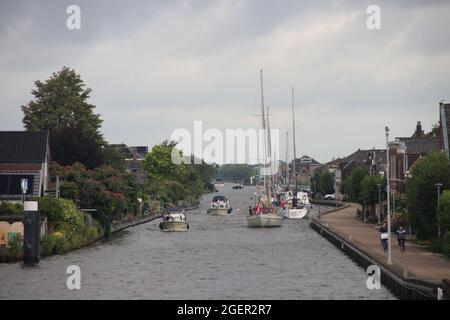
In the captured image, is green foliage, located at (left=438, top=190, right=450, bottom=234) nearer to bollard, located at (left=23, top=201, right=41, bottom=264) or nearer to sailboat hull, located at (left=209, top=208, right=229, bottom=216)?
bollard, located at (left=23, top=201, right=41, bottom=264)

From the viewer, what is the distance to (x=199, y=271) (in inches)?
2630

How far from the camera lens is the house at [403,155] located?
95.9 metres

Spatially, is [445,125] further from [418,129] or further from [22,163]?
[418,129]

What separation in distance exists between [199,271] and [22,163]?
30.2 metres

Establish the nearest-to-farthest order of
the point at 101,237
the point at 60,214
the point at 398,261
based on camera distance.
Answer: the point at 398,261 → the point at 60,214 → the point at 101,237

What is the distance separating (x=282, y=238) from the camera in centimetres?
9944

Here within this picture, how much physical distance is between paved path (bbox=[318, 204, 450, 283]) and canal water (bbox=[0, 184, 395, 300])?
187 centimetres

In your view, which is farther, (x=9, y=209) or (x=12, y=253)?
(x=9, y=209)

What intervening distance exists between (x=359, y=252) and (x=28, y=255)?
80.6 feet

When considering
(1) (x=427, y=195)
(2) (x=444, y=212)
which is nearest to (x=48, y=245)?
(1) (x=427, y=195)

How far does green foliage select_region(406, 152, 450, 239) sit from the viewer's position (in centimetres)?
6938
